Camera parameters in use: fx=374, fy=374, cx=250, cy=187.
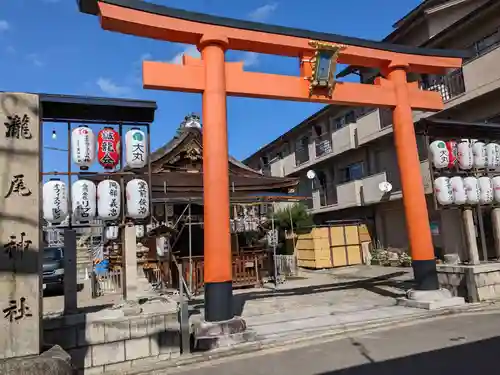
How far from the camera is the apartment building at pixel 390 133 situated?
577 inches

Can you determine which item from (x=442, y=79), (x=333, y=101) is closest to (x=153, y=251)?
(x=333, y=101)

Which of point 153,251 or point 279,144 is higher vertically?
point 279,144

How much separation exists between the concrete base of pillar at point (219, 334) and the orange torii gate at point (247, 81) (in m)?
0.17

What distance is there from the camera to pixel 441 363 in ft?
18.2

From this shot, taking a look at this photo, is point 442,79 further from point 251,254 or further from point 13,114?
point 13,114

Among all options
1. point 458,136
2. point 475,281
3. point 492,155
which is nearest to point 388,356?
point 475,281

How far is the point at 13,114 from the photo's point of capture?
5387mm

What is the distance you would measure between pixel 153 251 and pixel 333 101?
9978mm

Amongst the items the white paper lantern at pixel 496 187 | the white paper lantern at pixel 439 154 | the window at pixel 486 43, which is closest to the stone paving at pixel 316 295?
the white paper lantern at pixel 496 187

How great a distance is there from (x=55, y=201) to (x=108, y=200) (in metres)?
0.89

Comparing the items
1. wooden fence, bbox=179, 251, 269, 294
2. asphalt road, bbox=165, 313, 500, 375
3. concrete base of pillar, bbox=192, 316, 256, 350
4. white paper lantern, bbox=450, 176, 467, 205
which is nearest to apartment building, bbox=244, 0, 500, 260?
white paper lantern, bbox=450, 176, 467, 205

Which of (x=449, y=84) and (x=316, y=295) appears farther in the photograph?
(x=449, y=84)

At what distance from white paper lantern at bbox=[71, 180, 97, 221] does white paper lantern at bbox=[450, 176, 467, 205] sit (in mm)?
9096

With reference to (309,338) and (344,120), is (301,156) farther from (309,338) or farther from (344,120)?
(309,338)
